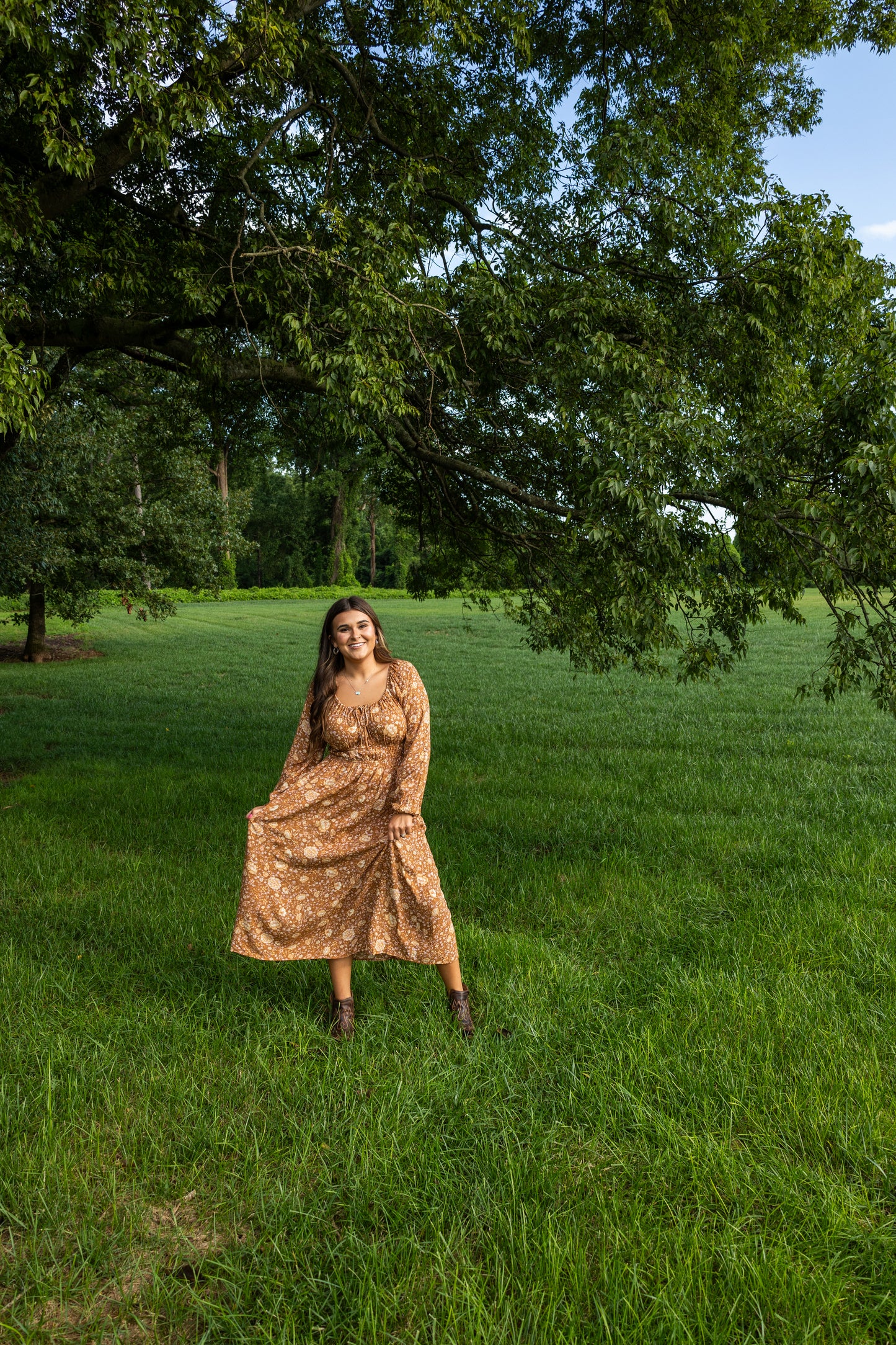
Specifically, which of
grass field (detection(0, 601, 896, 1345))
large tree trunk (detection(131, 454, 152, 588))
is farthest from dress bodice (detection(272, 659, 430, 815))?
large tree trunk (detection(131, 454, 152, 588))

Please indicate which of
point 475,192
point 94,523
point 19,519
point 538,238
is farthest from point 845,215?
point 94,523

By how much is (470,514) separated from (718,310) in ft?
9.41

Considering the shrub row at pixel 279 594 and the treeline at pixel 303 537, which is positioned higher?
the treeline at pixel 303 537


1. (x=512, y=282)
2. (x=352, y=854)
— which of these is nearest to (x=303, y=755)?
(x=352, y=854)

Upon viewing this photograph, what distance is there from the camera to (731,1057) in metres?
3.59

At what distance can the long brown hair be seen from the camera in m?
4.11

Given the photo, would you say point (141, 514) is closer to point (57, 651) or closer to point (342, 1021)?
point (57, 651)

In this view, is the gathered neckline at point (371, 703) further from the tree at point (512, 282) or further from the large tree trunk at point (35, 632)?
the large tree trunk at point (35, 632)

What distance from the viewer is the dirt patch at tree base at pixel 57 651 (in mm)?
24281

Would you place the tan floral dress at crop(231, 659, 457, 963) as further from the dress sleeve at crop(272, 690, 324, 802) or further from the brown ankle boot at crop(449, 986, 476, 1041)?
the brown ankle boot at crop(449, 986, 476, 1041)

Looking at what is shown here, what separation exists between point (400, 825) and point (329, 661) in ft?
2.86

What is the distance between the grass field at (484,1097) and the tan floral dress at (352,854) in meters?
0.39

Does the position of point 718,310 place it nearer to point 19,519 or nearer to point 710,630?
point 710,630

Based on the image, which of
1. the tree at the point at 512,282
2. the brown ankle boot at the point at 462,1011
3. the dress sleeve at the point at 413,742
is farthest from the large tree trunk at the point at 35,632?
the brown ankle boot at the point at 462,1011
